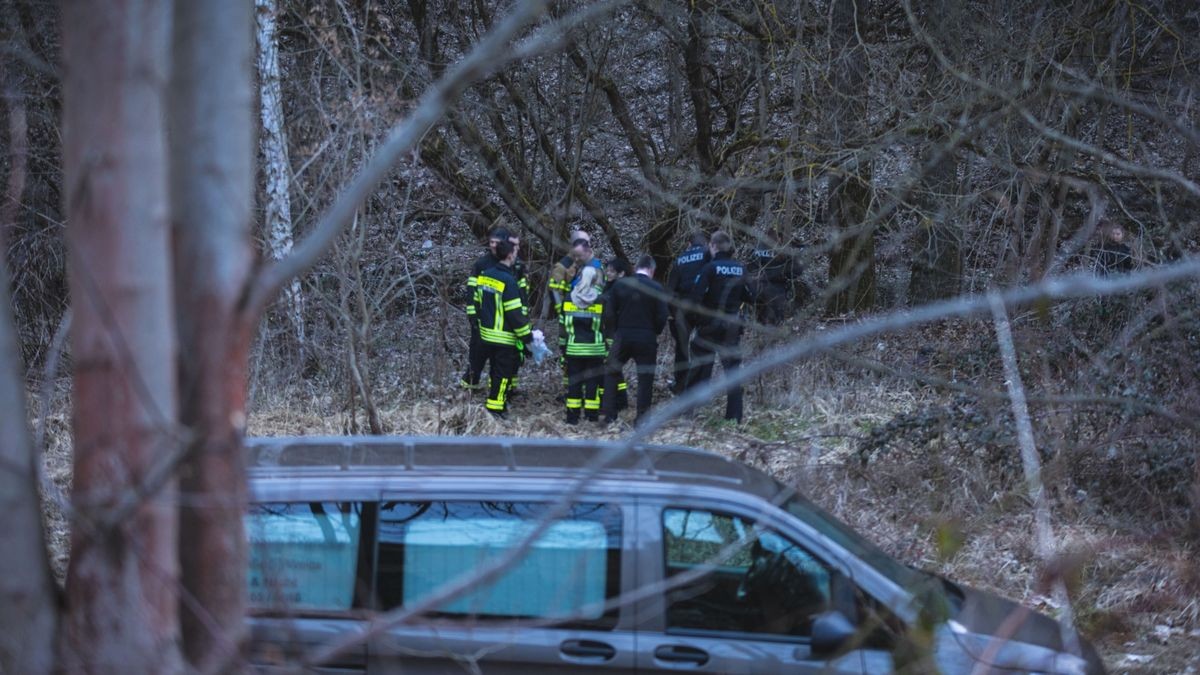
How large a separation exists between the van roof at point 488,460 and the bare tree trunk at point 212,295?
2288 millimetres

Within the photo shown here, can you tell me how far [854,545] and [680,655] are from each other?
0.95 metres

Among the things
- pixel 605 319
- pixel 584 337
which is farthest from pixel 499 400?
pixel 605 319

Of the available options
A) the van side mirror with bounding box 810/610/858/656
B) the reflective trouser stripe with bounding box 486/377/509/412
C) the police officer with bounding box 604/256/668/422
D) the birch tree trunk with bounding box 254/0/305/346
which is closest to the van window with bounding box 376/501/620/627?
the van side mirror with bounding box 810/610/858/656

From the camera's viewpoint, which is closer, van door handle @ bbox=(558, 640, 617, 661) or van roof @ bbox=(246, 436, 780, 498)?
van door handle @ bbox=(558, 640, 617, 661)

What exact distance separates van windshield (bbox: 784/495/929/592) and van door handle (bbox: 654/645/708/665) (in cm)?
71

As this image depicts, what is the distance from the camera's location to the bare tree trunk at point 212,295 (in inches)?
83.0

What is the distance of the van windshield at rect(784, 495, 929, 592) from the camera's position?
467cm

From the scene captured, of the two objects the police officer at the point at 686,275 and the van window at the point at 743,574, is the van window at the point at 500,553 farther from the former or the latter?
the police officer at the point at 686,275

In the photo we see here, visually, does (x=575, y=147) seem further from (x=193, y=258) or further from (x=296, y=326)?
(x=193, y=258)

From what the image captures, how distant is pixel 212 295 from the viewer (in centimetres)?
216

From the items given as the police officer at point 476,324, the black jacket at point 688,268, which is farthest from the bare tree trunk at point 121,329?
the police officer at point 476,324

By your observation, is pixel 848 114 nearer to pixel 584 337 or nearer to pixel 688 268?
pixel 688 268

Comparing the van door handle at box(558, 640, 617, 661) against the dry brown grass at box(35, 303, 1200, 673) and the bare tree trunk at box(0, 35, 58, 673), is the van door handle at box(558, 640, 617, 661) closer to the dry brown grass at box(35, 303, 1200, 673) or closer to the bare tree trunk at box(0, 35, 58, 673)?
the dry brown grass at box(35, 303, 1200, 673)

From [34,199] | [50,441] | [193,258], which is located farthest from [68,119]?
[34,199]
